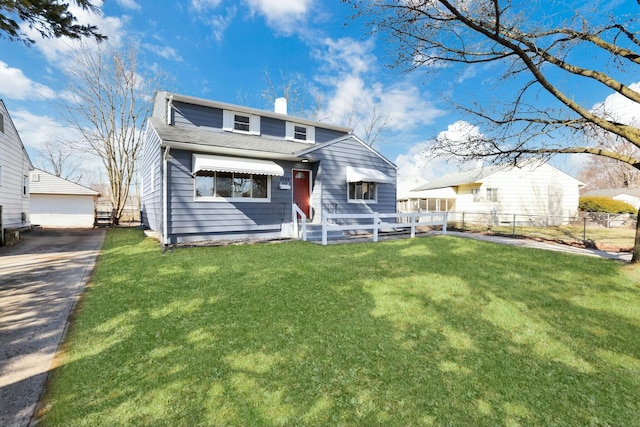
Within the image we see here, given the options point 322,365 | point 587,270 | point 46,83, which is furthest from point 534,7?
point 46,83

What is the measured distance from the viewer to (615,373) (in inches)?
108

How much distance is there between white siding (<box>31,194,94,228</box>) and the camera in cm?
1756

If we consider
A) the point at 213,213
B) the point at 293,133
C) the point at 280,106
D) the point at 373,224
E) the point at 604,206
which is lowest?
the point at 373,224

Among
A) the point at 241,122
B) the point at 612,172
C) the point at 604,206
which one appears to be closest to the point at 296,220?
the point at 241,122

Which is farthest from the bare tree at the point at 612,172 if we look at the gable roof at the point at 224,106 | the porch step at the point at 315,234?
the porch step at the point at 315,234

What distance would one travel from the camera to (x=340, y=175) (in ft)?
38.5

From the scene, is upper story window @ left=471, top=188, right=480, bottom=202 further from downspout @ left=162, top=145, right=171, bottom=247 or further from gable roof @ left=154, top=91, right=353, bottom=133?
downspout @ left=162, top=145, right=171, bottom=247

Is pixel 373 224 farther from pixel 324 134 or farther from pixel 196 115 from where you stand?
pixel 196 115

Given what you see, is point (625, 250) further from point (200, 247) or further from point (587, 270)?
point (200, 247)

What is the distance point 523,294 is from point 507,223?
1870 cm

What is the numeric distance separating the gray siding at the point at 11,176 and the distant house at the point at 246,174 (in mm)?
5900

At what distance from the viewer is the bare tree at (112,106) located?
1775 cm

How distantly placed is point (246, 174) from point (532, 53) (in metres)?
8.79

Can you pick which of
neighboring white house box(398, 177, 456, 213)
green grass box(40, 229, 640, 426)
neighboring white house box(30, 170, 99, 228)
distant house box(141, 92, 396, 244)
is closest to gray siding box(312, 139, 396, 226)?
distant house box(141, 92, 396, 244)
